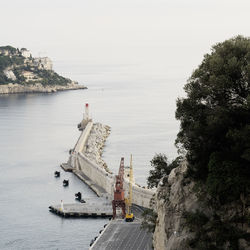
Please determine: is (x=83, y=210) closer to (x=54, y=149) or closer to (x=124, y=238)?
(x=124, y=238)

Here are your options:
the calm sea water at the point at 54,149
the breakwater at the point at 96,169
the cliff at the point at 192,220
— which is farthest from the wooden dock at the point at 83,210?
the cliff at the point at 192,220

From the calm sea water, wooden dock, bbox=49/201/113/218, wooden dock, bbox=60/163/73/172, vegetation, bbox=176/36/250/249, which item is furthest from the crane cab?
wooden dock, bbox=60/163/73/172

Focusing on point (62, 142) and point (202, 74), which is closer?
point (202, 74)

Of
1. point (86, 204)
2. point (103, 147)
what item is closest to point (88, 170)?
point (86, 204)

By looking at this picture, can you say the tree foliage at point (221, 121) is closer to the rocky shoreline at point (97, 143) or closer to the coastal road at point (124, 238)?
the coastal road at point (124, 238)

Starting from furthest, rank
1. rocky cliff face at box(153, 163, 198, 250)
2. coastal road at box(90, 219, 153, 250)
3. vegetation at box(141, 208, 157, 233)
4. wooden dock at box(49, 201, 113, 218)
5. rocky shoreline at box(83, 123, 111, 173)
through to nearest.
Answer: rocky shoreline at box(83, 123, 111, 173)
wooden dock at box(49, 201, 113, 218)
coastal road at box(90, 219, 153, 250)
vegetation at box(141, 208, 157, 233)
rocky cliff face at box(153, 163, 198, 250)

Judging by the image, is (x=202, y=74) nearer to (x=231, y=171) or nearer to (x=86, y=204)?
(x=231, y=171)

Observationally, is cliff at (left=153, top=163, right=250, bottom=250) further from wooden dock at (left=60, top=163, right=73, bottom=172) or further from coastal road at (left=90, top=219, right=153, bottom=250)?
wooden dock at (left=60, top=163, right=73, bottom=172)
